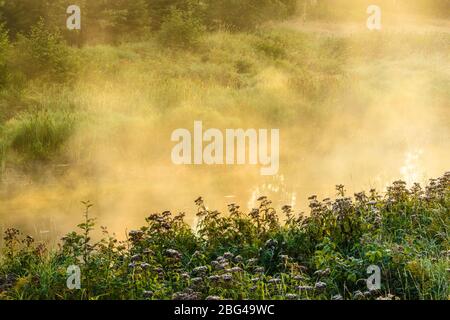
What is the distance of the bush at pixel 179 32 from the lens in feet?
61.9

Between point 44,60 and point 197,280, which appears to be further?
point 44,60

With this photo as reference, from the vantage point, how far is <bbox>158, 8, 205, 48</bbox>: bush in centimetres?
1886

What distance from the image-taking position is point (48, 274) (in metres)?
5.91

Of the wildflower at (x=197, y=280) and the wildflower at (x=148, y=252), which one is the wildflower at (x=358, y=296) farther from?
the wildflower at (x=148, y=252)

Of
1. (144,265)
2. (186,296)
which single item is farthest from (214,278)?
(144,265)

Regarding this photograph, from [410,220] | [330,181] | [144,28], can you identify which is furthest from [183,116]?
[410,220]

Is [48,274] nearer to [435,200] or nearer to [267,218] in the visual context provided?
[267,218]

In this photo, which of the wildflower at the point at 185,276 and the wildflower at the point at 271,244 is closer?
the wildflower at the point at 185,276

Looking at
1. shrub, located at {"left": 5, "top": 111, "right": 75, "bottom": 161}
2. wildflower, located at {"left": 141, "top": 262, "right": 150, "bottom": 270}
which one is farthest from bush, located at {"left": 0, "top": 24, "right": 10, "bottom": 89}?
wildflower, located at {"left": 141, "top": 262, "right": 150, "bottom": 270}

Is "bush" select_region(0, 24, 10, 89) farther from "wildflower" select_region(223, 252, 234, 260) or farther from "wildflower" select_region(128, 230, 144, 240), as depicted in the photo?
"wildflower" select_region(223, 252, 234, 260)

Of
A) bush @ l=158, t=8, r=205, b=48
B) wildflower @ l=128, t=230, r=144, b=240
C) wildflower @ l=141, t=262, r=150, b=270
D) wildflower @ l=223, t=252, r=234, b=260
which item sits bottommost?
wildflower @ l=141, t=262, r=150, b=270

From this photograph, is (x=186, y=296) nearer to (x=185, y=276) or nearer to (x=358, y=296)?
(x=185, y=276)

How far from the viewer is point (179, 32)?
62.1ft

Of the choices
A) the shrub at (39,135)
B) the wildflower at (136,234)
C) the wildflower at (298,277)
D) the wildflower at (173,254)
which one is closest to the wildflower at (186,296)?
the wildflower at (173,254)
